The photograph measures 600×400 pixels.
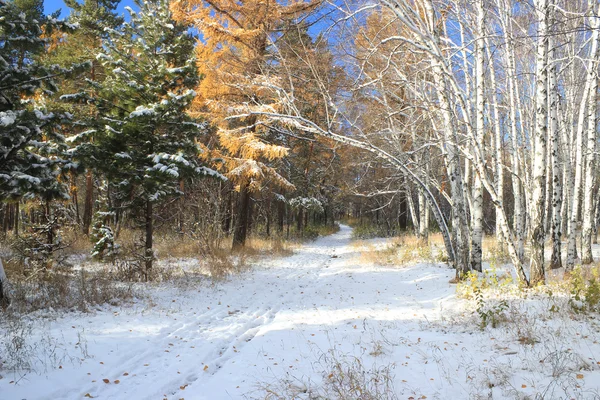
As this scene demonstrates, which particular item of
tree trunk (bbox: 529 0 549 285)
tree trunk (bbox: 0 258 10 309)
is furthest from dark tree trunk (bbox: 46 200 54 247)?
tree trunk (bbox: 529 0 549 285)

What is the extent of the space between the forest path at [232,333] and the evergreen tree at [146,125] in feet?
9.09

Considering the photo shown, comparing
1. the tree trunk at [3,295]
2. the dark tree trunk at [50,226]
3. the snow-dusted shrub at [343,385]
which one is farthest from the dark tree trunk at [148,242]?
the snow-dusted shrub at [343,385]

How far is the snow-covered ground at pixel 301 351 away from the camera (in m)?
3.42

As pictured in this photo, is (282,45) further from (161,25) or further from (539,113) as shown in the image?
(539,113)

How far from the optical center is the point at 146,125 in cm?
841

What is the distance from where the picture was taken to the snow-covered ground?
3420 millimetres

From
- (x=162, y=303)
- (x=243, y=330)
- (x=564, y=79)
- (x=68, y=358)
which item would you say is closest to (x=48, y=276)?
(x=162, y=303)

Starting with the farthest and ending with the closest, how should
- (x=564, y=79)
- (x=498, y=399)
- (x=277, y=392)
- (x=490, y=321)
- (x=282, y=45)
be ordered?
(x=564, y=79), (x=282, y=45), (x=490, y=321), (x=277, y=392), (x=498, y=399)

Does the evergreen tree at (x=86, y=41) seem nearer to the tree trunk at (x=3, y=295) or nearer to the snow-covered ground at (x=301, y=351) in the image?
the tree trunk at (x=3, y=295)

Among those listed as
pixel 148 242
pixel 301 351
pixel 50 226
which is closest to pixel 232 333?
pixel 301 351

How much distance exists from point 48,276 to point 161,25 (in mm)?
6819

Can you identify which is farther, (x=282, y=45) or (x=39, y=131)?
(x=282, y=45)

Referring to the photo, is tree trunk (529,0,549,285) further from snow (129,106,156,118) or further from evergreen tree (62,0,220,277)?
snow (129,106,156,118)

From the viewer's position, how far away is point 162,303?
6676mm
